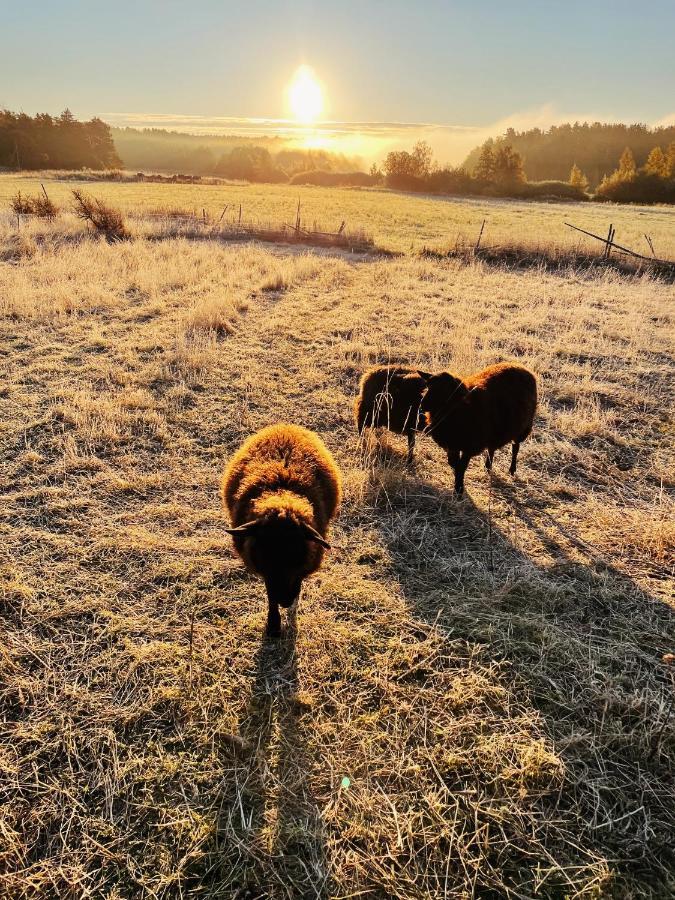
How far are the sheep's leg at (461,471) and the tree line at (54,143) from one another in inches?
3427

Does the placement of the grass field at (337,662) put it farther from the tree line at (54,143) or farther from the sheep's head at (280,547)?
the tree line at (54,143)

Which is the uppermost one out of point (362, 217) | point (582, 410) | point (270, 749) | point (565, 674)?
point (362, 217)

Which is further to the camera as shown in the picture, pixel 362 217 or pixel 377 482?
pixel 362 217

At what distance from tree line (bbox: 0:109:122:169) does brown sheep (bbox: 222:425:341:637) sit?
8677cm

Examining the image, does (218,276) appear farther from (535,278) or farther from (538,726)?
(538,726)

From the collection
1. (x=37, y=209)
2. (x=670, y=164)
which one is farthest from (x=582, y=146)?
(x=37, y=209)

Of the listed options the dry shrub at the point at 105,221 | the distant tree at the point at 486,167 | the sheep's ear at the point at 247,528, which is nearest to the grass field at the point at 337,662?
the sheep's ear at the point at 247,528

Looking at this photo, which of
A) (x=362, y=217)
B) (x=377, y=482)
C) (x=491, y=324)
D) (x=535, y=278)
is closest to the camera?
(x=377, y=482)

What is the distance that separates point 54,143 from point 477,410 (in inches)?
3977

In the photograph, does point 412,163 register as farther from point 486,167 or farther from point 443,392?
point 443,392

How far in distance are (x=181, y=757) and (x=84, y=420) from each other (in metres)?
5.31

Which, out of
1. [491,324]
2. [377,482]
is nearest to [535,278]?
[491,324]

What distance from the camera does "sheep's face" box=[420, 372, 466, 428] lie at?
205 inches

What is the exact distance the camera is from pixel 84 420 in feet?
22.6
